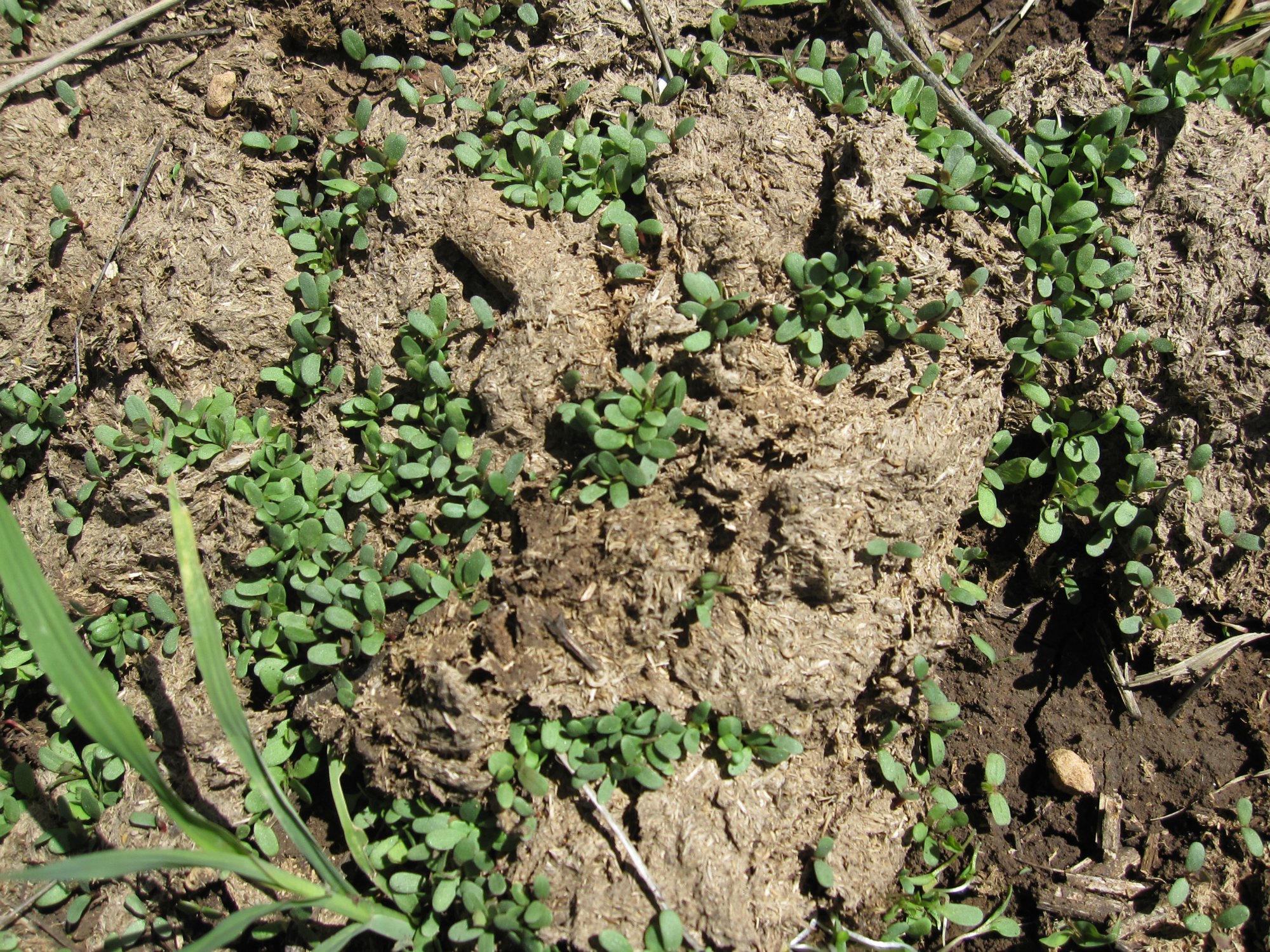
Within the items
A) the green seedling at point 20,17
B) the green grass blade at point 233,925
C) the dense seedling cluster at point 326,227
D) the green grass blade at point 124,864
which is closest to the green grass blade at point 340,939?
the green grass blade at point 233,925

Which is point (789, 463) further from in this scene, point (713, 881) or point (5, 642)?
point (5, 642)

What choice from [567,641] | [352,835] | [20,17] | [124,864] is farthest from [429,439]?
[20,17]

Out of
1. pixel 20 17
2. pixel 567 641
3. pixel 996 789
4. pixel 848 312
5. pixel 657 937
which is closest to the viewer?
pixel 657 937

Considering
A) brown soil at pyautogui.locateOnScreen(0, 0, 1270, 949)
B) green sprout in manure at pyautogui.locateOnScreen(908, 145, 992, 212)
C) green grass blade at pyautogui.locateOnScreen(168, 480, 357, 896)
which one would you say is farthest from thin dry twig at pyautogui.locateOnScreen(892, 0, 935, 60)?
green grass blade at pyautogui.locateOnScreen(168, 480, 357, 896)

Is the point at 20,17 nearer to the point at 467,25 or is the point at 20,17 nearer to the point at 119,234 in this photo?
the point at 119,234

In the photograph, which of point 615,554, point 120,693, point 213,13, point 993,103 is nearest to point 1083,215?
point 993,103

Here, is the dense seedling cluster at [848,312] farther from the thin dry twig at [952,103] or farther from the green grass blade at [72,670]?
the green grass blade at [72,670]
